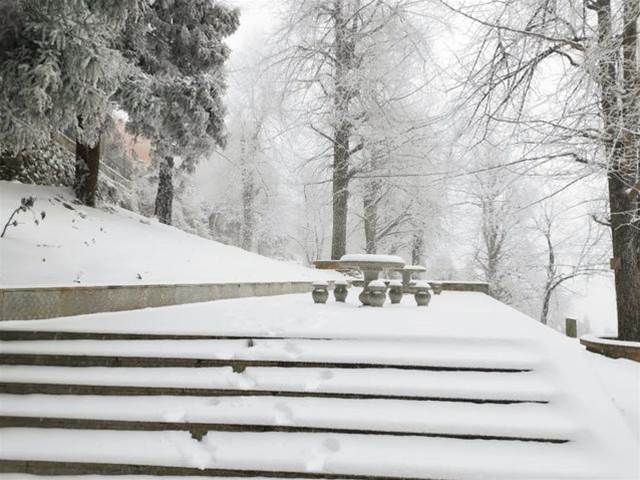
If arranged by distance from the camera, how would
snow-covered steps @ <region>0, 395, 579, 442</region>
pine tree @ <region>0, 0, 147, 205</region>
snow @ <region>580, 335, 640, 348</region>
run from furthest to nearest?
pine tree @ <region>0, 0, 147, 205</region>
snow @ <region>580, 335, 640, 348</region>
snow-covered steps @ <region>0, 395, 579, 442</region>

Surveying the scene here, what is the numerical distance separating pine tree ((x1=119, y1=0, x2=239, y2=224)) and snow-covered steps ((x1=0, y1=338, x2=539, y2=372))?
22.9ft

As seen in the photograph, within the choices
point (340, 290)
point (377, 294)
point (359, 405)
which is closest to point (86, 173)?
Result: point (340, 290)

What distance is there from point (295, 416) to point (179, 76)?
9.54m

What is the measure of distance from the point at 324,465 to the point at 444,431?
95 centimetres

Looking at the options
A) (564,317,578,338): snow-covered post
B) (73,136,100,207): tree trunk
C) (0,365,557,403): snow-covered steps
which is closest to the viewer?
(0,365,557,403): snow-covered steps

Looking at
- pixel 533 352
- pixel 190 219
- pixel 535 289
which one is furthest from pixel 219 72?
pixel 535 289

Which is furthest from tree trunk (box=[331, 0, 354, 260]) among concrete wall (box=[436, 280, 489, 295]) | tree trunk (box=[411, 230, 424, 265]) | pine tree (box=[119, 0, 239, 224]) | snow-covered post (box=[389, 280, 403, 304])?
snow-covered post (box=[389, 280, 403, 304])

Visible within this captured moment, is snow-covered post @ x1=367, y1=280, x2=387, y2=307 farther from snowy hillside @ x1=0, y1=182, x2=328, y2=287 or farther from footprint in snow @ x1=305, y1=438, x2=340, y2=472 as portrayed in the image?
footprint in snow @ x1=305, y1=438, x2=340, y2=472

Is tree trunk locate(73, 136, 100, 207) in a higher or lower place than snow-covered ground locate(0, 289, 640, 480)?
higher

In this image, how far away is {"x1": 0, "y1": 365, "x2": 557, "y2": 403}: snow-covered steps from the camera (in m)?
3.53

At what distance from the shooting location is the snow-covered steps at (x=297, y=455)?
298 cm

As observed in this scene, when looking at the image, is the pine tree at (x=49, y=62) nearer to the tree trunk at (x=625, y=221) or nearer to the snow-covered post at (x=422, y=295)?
the snow-covered post at (x=422, y=295)

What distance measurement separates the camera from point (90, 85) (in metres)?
5.17

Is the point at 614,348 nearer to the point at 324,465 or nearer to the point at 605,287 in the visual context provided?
the point at 324,465
